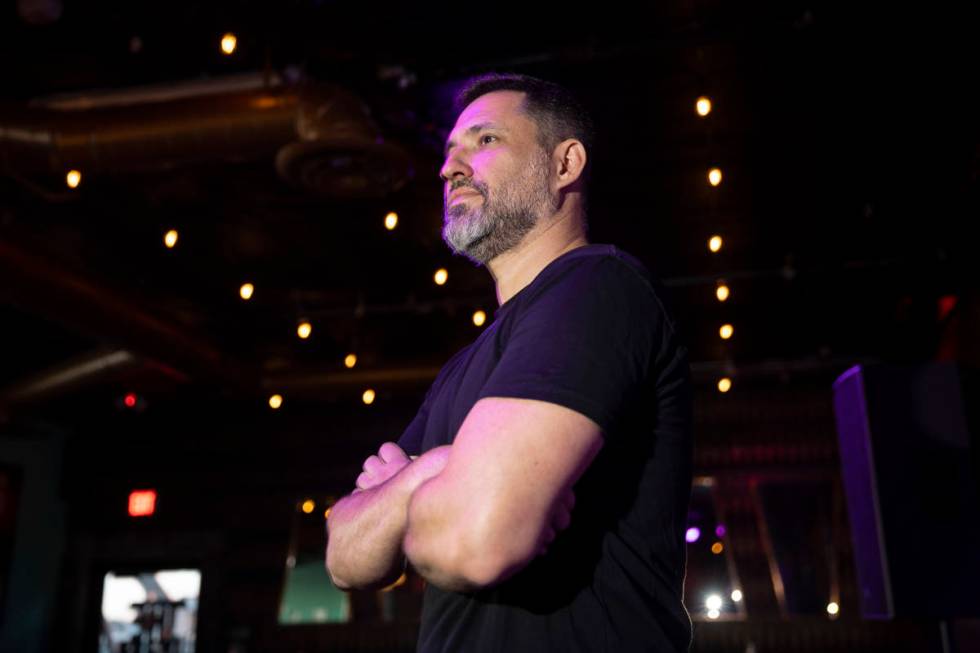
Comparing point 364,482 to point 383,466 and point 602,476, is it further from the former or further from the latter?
point 602,476

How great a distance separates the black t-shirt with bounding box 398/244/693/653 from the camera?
94cm

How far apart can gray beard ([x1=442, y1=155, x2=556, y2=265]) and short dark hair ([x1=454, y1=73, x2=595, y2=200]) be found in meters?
0.06

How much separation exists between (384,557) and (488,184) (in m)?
0.51

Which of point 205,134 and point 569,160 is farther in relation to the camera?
point 205,134

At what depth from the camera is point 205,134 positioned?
4059 millimetres

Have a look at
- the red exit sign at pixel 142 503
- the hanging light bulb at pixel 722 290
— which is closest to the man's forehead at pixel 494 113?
the hanging light bulb at pixel 722 290

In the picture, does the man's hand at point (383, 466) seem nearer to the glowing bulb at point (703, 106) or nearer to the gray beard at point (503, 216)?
the gray beard at point (503, 216)

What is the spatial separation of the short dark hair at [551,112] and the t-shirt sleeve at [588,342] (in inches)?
13.2

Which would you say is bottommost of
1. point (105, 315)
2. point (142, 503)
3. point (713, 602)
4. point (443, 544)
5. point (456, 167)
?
point (443, 544)

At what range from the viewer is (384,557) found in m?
1.04

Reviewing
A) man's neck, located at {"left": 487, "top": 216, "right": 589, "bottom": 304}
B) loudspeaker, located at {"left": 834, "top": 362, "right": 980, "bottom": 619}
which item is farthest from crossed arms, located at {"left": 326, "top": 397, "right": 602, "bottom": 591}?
loudspeaker, located at {"left": 834, "top": 362, "right": 980, "bottom": 619}

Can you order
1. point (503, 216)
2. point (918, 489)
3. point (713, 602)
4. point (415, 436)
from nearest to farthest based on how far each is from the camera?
point (503, 216) → point (415, 436) → point (918, 489) → point (713, 602)

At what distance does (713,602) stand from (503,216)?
8.34 metres

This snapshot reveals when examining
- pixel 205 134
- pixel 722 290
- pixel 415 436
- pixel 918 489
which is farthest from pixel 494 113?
pixel 722 290
